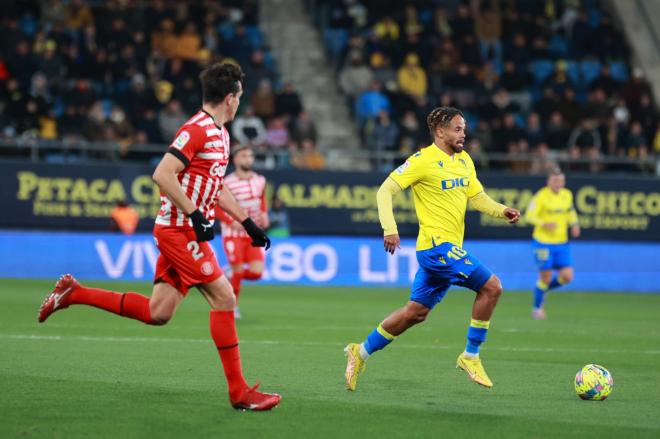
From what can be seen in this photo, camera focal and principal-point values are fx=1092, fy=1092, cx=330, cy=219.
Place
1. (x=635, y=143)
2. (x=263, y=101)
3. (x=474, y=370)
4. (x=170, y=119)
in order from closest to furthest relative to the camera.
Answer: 1. (x=474, y=370)
2. (x=170, y=119)
3. (x=263, y=101)
4. (x=635, y=143)

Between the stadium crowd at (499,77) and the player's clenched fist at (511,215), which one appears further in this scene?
the stadium crowd at (499,77)

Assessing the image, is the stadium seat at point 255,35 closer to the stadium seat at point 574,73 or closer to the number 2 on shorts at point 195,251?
the stadium seat at point 574,73

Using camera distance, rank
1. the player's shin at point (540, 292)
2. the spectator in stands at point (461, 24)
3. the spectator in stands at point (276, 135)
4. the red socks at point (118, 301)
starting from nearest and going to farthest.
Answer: the red socks at point (118, 301), the player's shin at point (540, 292), the spectator in stands at point (276, 135), the spectator in stands at point (461, 24)

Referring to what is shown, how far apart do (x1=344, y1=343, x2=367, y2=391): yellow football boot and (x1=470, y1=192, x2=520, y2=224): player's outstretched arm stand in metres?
1.69

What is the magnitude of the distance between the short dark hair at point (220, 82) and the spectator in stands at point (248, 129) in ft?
55.0

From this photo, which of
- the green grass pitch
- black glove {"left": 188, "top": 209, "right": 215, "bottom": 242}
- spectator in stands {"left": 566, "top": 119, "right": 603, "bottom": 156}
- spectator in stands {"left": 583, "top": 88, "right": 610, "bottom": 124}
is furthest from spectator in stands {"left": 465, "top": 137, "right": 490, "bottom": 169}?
black glove {"left": 188, "top": 209, "right": 215, "bottom": 242}

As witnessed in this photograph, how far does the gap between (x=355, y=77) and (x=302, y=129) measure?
118 inches

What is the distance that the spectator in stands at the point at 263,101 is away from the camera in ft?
86.0

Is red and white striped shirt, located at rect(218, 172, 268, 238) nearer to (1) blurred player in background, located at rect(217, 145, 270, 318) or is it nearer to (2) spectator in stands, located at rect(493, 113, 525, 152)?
(1) blurred player in background, located at rect(217, 145, 270, 318)

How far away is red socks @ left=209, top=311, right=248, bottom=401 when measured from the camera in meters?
7.95

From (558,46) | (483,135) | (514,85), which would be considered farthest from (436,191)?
(558,46)

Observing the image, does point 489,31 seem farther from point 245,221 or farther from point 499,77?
point 245,221

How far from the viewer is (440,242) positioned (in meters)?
9.63

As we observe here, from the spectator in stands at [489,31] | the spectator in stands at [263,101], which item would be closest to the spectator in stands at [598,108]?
the spectator in stands at [489,31]
